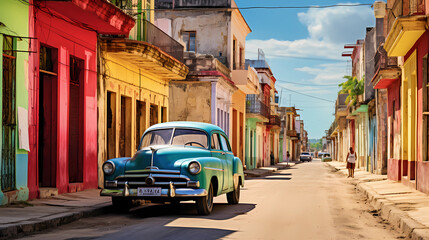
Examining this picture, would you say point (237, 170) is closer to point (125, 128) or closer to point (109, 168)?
point (109, 168)

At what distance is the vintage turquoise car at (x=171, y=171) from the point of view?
9781 millimetres

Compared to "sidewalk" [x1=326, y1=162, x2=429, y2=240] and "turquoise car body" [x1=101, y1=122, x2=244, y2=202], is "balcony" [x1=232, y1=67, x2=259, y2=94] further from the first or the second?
"turquoise car body" [x1=101, y1=122, x2=244, y2=202]

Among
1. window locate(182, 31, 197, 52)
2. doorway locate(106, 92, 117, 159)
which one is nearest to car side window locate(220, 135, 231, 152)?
doorway locate(106, 92, 117, 159)

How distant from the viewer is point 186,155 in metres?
10.4

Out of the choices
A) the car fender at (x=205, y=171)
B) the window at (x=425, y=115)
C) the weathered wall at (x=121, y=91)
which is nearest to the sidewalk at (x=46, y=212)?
the car fender at (x=205, y=171)

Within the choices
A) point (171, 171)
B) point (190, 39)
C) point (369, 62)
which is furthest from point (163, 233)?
point (369, 62)

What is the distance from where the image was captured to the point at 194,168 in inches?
387

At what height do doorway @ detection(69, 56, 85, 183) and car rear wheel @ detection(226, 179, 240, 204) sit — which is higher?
doorway @ detection(69, 56, 85, 183)

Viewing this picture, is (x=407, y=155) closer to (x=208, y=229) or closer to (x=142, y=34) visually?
(x=142, y=34)

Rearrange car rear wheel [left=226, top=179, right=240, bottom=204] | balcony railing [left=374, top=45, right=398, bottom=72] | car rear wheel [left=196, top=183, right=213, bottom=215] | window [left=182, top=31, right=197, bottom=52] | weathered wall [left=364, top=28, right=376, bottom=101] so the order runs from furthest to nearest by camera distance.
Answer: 1. weathered wall [left=364, top=28, right=376, bottom=101]
2. window [left=182, top=31, right=197, bottom=52]
3. balcony railing [left=374, top=45, right=398, bottom=72]
4. car rear wheel [left=226, top=179, right=240, bottom=204]
5. car rear wheel [left=196, top=183, right=213, bottom=215]

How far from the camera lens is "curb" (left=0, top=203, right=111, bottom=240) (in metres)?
7.40

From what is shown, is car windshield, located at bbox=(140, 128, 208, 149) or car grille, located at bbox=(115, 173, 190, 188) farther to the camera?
car windshield, located at bbox=(140, 128, 208, 149)

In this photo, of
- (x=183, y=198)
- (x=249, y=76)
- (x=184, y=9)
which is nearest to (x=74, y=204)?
(x=183, y=198)

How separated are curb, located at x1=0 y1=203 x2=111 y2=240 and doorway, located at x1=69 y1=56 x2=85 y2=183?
4177 mm
